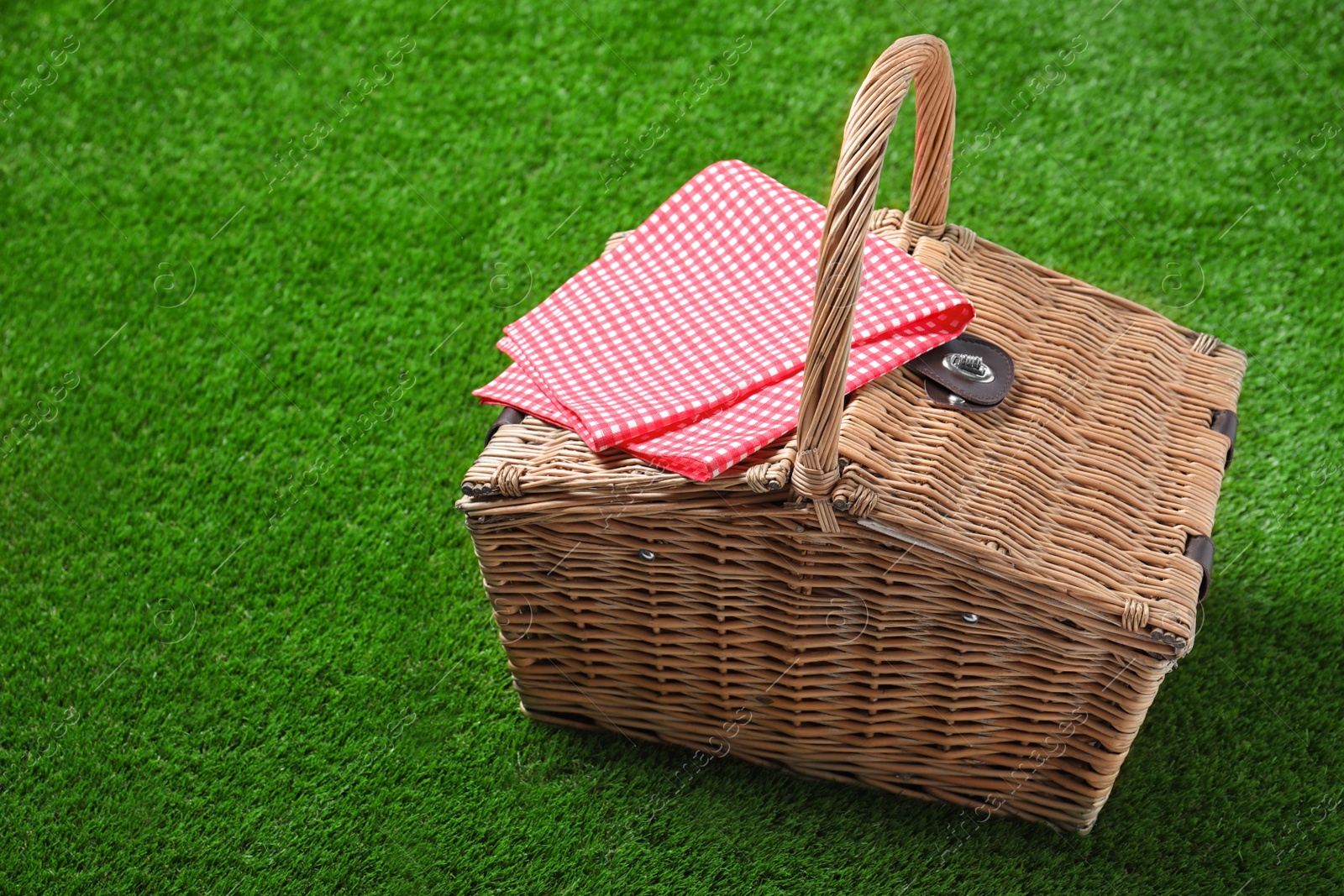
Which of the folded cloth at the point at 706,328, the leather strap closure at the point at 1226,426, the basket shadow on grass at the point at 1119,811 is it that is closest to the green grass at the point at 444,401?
the basket shadow on grass at the point at 1119,811

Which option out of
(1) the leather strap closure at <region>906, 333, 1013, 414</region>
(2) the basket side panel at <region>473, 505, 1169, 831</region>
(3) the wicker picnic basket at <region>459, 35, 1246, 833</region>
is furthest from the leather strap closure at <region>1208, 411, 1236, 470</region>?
(2) the basket side panel at <region>473, 505, 1169, 831</region>

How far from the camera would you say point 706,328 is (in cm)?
176

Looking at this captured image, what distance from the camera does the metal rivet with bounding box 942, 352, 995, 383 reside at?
5.50 ft

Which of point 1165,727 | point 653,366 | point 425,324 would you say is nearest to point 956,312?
point 653,366

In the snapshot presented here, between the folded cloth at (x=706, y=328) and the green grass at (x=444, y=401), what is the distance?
54 centimetres

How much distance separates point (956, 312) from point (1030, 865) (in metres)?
0.78

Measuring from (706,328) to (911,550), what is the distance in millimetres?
468

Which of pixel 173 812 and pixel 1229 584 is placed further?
→ pixel 1229 584

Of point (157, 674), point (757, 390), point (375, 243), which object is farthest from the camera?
point (375, 243)

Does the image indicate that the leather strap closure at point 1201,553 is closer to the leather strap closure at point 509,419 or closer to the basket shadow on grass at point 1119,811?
the basket shadow on grass at point 1119,811

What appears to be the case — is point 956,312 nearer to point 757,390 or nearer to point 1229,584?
point 757,390

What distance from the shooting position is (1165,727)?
1871 mm

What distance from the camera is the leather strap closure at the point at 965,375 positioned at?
1.65 meters

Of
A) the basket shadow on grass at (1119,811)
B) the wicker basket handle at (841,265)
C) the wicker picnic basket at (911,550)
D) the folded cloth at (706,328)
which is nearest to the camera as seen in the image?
the wicker basket handle at (841,265)
